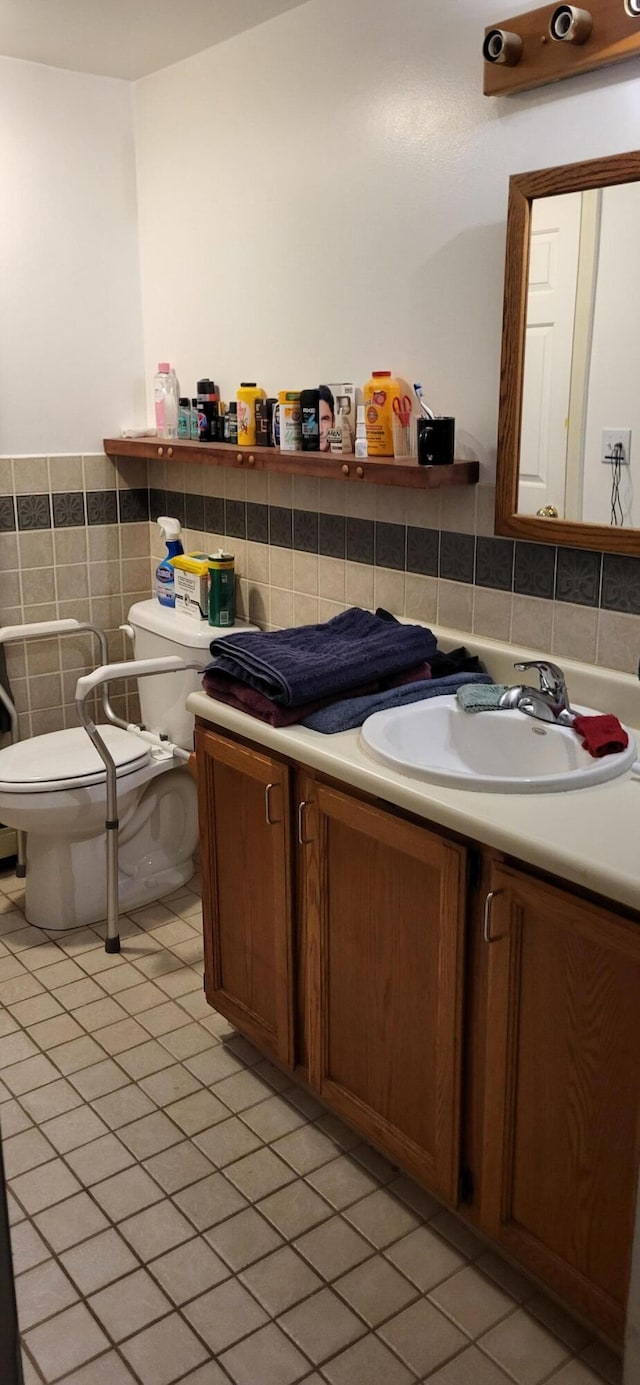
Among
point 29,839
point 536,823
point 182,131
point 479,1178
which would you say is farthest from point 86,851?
point 182,131

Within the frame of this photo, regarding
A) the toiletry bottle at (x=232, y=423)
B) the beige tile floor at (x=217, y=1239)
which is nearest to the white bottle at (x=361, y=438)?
the toiletry bottle at (x=232, y=423)

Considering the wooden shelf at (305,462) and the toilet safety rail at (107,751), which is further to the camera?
the toilet safety rail at (107,751)

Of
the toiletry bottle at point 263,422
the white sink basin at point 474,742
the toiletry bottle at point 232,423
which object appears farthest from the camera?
the toiletry bottle at point 232,423

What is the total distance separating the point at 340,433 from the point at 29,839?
4.24ft

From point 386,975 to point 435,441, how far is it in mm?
973

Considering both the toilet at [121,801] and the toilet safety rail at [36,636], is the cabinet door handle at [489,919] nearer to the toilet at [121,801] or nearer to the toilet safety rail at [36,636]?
the toilet at [121,801]

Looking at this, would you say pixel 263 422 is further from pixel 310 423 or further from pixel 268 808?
pixel 268 808

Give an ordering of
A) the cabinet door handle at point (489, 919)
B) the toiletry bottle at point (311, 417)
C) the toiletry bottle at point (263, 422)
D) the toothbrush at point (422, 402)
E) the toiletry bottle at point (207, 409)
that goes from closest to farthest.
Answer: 1. the cabinet door handle at point (489, 919)
2. the toothbrush at point (422, 402)
3. the toiletry bottle at point (311, 417)
4. the toiletry bottle at point (263, 422)
5. the toiletry bottle at point (207, 409)

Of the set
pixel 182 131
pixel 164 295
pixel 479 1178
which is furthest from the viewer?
pixel 164 295

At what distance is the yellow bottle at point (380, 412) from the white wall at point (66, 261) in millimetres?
1114

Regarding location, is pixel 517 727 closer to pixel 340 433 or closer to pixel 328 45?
pixel 340 433

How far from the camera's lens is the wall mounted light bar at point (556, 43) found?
1662 millimetres

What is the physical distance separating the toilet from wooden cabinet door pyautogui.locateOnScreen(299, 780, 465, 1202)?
919mm

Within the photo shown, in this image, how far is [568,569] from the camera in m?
1.97
